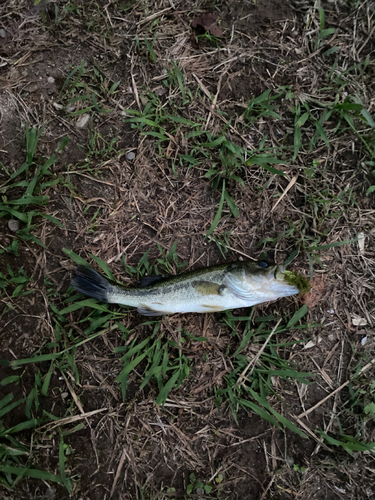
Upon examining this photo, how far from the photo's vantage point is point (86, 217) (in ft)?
11.7

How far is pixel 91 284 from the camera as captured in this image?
3.28 m

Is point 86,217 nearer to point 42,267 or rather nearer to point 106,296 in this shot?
point 42,267

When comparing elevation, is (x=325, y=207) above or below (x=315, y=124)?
below

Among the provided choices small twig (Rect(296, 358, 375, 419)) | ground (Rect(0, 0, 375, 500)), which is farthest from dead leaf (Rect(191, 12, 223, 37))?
small twig (Rect(296, 358, 375, 419))

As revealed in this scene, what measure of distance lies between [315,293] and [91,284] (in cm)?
248

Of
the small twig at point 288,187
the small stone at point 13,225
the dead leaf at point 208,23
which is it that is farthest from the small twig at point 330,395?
the dead leaf at point 208,23

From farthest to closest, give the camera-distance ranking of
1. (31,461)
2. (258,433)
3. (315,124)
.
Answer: (315,124), (258,433), (31,461)

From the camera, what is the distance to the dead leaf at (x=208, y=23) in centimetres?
366

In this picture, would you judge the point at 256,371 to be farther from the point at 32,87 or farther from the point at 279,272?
the point at 32,87

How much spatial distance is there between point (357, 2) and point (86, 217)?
4.11 m

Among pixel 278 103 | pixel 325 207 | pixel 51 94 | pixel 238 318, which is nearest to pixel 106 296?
pixel 238 318

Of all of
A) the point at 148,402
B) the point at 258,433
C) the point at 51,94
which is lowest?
the point at 258,433

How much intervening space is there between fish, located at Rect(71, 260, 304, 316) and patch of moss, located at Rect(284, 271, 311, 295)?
0.04ft


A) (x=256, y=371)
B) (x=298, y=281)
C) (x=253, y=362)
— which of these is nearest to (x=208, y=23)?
(x=298, y=281)
